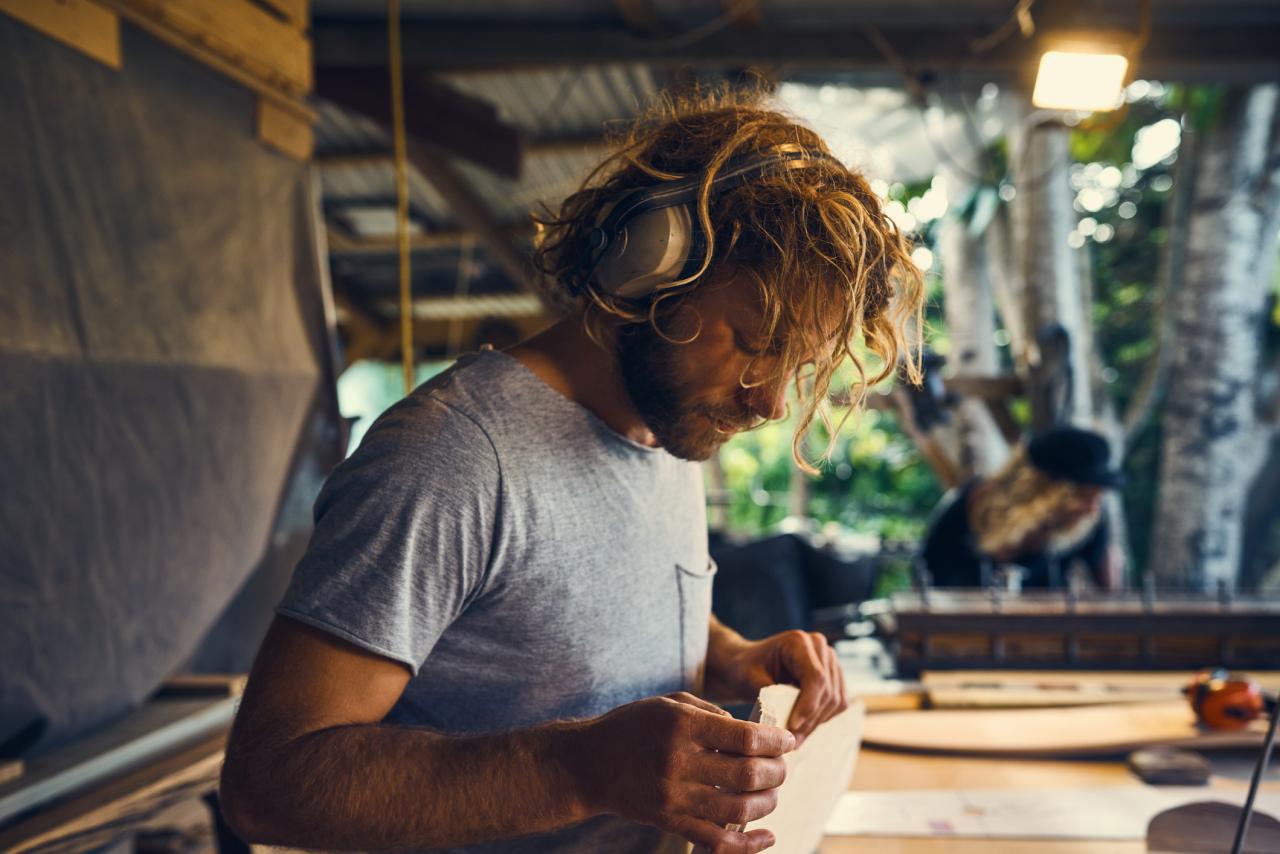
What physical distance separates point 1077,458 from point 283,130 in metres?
3.13

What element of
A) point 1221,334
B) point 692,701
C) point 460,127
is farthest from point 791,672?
point 1221,334

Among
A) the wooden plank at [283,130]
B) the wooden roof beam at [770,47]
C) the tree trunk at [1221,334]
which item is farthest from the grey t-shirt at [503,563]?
the tree trunk at [1221,334]

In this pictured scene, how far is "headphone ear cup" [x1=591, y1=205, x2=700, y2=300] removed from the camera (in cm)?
127

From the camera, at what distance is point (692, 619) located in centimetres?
152

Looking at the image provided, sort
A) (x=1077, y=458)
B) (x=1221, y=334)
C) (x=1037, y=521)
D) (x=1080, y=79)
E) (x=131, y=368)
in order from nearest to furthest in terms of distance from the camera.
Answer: (x=131, y=368)
(x=1080, y=79)
(x=1077, y=458)
(x=1037, y=521)
(x=1221, y=334)

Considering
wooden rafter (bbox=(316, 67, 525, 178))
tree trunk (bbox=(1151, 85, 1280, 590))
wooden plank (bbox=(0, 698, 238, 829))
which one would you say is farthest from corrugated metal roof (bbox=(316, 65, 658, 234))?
tree trunk (bbox=(1151, 85, 1280, 590))

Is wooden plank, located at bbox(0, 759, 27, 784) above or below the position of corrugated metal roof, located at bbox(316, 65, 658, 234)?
below

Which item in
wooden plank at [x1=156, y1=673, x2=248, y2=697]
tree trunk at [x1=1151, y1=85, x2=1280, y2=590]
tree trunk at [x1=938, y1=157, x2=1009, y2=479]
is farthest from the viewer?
tree trunk at [x1=938, y1=157, x2=1009, y2=479]

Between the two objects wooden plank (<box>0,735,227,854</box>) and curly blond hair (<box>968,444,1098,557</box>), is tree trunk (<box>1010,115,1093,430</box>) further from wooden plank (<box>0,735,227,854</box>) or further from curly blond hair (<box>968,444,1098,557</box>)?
wooden plank (<box>0,735,227,854</box>)

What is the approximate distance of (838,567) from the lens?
4242mm

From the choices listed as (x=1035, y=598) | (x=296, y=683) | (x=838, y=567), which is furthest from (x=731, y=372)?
(x=838, y=567)

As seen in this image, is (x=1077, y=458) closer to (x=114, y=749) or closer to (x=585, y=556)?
(x=585, y=556)

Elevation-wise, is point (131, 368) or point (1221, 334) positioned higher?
point (1221, 334)

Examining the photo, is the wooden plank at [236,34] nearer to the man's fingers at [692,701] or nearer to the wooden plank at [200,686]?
the wooden plank at [200,686]
